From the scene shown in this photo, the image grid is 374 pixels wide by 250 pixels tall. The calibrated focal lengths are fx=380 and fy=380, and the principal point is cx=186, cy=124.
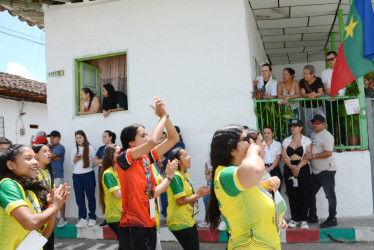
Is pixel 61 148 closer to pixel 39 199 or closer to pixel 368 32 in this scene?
pixel 39 199

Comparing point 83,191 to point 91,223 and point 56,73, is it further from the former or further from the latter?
point 56,73

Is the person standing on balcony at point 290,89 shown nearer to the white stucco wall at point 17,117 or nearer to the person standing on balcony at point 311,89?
the person standing on balcony at point 311,89

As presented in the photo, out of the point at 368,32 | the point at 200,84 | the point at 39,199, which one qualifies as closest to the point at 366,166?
the point at 368,32

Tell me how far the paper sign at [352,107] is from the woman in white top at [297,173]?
39.4 inches

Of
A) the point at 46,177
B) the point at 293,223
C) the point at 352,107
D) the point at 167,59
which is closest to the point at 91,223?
the point at 46,177

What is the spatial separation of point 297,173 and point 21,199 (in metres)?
4.69

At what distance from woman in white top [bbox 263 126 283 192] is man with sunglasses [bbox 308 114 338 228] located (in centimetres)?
55

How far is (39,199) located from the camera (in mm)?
2840

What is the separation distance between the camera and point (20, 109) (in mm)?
14961

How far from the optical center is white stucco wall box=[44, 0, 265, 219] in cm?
726

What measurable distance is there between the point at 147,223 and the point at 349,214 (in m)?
4.57

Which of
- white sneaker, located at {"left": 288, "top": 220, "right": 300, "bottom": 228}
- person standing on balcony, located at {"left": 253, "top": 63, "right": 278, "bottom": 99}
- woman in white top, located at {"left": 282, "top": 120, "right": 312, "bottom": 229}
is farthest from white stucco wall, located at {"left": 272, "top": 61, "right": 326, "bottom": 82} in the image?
white sneaker, located at {"left": 288, "top": 220, "right": 300, "bottom": 228}

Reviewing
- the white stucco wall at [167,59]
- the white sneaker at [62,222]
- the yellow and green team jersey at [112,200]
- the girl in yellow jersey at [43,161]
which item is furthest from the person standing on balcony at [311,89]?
the white sneaker at [62,222]

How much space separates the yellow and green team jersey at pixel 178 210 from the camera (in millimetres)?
4121
